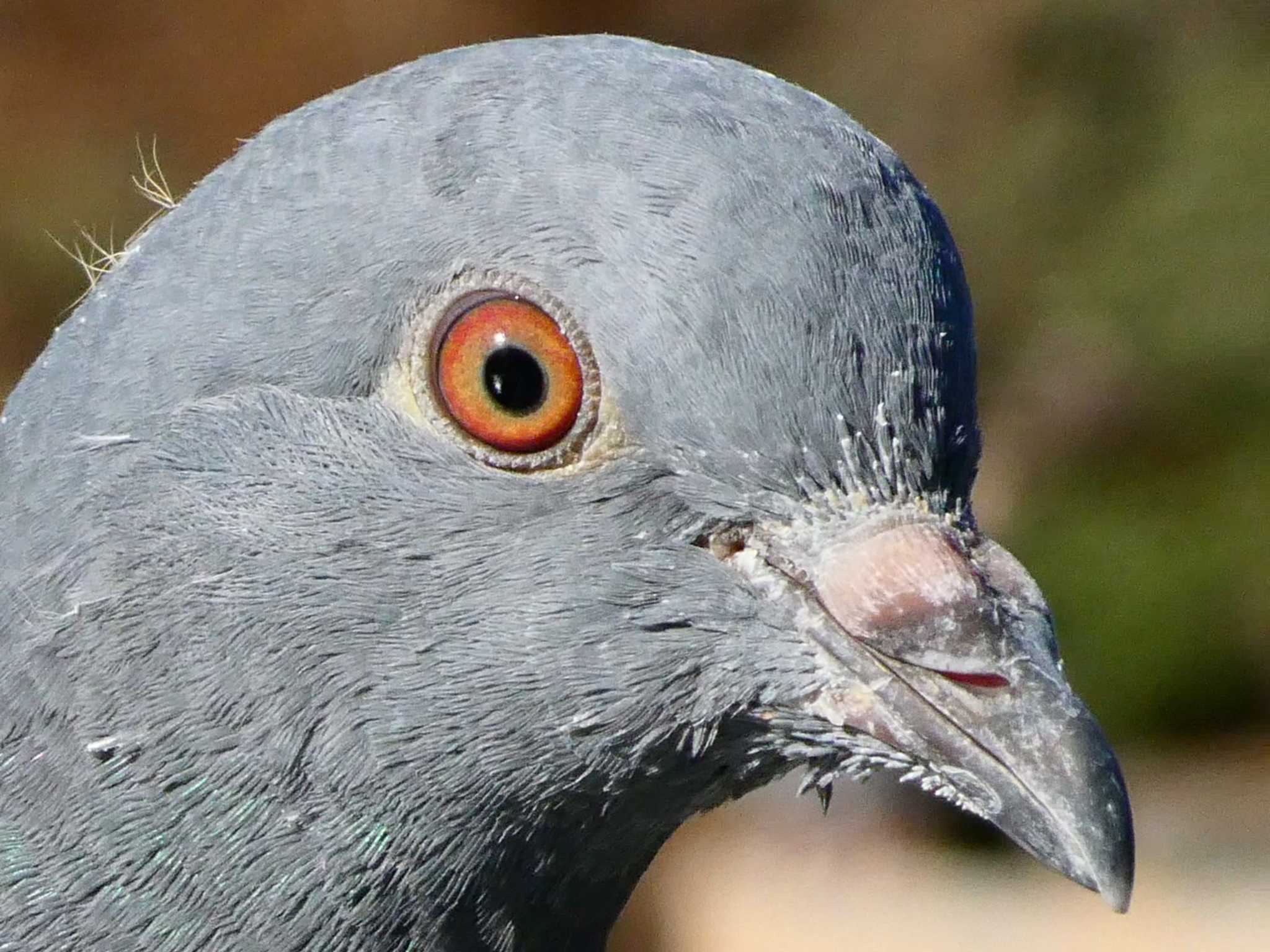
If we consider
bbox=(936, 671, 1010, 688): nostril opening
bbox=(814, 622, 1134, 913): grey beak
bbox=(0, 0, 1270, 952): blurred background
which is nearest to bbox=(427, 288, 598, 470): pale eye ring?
bbox=(814, 622, 1134, 913): grey beak

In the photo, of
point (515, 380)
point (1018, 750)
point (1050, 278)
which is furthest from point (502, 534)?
point (1050, 278)

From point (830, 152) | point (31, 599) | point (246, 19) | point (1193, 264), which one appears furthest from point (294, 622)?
point (1193, 264)

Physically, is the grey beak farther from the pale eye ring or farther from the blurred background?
the blurred background

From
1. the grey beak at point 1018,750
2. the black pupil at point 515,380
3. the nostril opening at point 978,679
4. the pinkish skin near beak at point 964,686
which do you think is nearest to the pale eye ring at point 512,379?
the black pupil at point 515,380

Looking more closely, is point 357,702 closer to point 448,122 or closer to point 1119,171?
point 448,122

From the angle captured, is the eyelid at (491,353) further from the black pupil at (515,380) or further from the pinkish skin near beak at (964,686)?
the pinkish skin near beak at (964,686)

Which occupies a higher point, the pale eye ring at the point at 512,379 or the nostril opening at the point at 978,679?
the pale eye ring at the point at 512,379

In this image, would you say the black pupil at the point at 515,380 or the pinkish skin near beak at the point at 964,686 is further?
the black pupil at the point at 515,380
